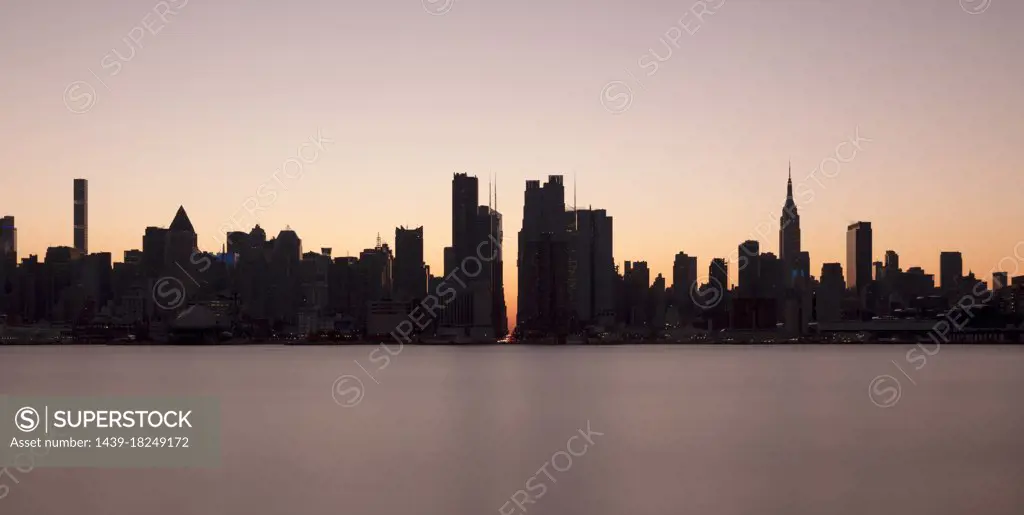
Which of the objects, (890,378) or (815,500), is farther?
(890,378)

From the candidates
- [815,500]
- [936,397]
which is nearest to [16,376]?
[936,397]

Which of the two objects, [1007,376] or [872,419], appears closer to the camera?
[872,419]

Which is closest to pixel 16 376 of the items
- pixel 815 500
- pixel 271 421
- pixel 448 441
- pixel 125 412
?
pixel 125 412

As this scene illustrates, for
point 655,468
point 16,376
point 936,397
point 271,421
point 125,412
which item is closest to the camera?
point 655,468

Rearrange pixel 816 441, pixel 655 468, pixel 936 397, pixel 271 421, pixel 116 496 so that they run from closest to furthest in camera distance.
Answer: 1. pixel 116 496
2. pixel 655 468
3. pixel 816 441
4. pixel 271 421
5. pixel 936 397

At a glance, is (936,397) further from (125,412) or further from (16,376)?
(16,376)

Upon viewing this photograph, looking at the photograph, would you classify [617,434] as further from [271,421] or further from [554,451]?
[271,421]

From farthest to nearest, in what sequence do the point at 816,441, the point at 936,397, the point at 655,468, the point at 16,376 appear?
the point at 16,376 → the point at 936,397 → the point at 816,441 → the point at 655,468

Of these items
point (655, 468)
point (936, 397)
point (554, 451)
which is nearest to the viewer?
point (655, 468)

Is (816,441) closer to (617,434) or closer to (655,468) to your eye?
(617,434)
